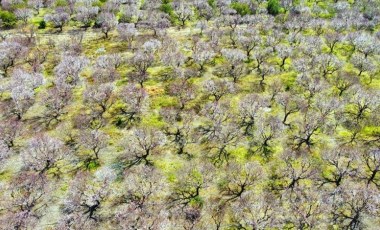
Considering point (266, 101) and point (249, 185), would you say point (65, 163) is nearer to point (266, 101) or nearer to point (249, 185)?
point (249, 185)

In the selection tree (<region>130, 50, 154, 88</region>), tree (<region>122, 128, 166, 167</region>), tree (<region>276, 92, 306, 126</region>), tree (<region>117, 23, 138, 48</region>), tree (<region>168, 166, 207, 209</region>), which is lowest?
tree (<region>168, 166, 207, 209</region>)

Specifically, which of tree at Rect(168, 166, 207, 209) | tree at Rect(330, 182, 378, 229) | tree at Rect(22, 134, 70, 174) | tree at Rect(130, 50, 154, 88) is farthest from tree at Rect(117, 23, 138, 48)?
tree at Rect(330, 182, 378, 229)

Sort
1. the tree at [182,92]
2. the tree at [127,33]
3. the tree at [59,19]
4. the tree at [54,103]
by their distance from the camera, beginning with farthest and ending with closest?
the tree at [59,19]
the tree at [127,33]
the tree at [182,92]
the tree at [54,103]

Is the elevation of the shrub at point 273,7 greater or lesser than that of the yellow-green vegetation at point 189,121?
greater

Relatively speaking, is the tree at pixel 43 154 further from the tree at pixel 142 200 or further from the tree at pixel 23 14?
the tree at pixel 23 14

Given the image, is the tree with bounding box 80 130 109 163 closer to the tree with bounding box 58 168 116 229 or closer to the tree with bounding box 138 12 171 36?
the tree with bounding box 58 168 116 229

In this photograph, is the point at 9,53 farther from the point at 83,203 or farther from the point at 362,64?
the point at 362,64

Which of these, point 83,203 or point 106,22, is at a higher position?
point 106,22

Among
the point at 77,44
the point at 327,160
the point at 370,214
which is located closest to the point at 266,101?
the point at 327,160

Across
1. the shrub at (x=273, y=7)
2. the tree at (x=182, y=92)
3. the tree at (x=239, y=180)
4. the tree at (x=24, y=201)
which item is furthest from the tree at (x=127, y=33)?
the tree at (x=239, y=180)

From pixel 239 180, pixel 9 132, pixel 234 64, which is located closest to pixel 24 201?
pixel 9 132

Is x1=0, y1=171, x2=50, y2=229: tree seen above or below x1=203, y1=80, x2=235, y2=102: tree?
below
